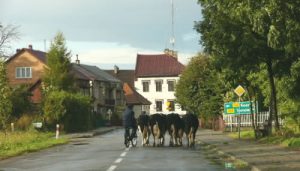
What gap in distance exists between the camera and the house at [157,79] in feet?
390

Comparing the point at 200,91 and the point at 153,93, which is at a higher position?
the point at 153,93

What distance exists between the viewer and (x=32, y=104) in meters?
61.8

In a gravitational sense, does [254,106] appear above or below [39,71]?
below

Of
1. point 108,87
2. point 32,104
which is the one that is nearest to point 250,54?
point 32,104

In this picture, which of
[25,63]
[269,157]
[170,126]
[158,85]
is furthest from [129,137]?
[158,85]

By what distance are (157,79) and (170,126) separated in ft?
291

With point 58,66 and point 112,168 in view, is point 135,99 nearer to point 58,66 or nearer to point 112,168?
point 58,66

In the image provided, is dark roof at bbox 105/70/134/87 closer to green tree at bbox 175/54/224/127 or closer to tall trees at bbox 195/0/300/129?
green tree at bbox 175/54/224/127

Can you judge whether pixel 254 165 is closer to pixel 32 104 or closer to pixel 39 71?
pixel 32 104

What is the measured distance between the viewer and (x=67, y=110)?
57656mm

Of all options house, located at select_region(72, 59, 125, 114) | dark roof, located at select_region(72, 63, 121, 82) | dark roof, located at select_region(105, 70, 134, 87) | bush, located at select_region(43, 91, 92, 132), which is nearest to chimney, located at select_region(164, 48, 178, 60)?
dark roof, located at select_region(105, 70, 134, 87)

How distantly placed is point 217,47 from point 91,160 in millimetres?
9179

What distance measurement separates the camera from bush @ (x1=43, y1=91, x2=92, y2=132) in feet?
A: 185

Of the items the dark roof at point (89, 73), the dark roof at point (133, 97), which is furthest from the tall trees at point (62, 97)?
the dark roof at point (133, 97)
